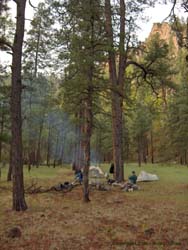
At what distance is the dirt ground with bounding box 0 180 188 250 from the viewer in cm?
687

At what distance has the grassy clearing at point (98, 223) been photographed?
6879mm

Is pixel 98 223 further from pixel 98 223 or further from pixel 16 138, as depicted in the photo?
pixel 16 138

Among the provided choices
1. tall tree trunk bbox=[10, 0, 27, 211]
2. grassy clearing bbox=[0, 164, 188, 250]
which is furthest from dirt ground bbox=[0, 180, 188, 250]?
tall tree trunk bbox=[10, 0, 27, 211]

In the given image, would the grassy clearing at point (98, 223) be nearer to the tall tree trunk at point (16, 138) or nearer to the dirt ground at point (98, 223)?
the dirt ground at point (98, 223)

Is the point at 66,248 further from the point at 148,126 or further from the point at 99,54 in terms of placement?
the point at 148,126

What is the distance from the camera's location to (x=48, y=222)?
8.76m

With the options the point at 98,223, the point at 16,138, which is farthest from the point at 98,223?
the point at 16,138

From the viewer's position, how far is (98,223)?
28.6 feet

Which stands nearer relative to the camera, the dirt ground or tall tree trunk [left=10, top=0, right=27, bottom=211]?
the dirt ground

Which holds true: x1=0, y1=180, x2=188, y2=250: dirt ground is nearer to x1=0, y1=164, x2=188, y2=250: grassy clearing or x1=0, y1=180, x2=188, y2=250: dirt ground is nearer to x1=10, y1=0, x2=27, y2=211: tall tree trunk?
x1=0, y1=164, x2=188, y2=250: grassy clearing

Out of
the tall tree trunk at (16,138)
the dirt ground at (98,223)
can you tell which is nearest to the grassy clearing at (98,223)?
the dirt ground at (98,223)

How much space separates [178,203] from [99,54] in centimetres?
616

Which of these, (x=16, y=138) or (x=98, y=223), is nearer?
(x=98, y=223)

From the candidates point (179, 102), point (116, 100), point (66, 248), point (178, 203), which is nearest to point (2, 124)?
point (116, 100)
